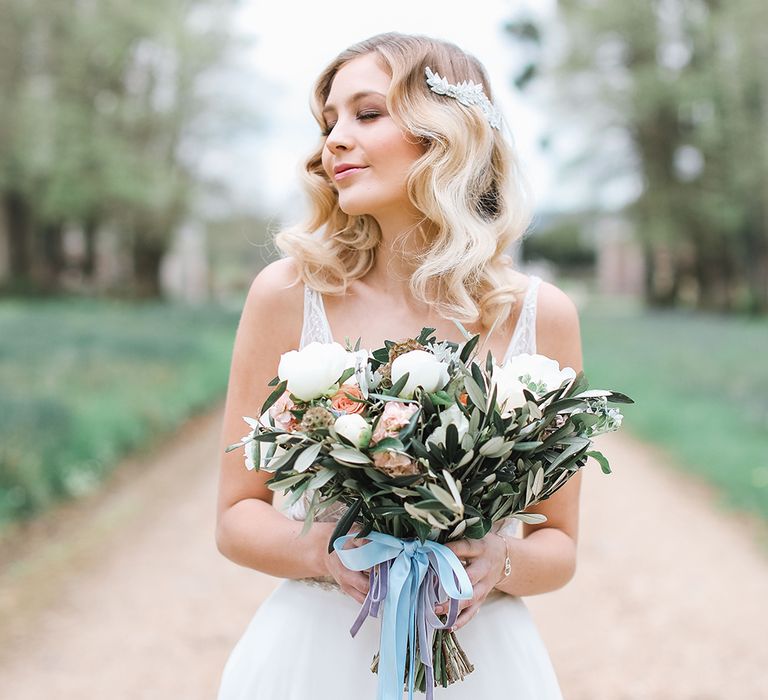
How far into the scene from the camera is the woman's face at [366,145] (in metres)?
2.19

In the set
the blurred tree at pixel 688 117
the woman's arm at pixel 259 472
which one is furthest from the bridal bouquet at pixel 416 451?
the blurred tree at pixel 688 117

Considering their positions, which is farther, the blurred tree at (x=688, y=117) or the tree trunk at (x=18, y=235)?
the tree trunk at (x=18, y=235)

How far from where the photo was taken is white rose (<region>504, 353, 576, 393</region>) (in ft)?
5.63

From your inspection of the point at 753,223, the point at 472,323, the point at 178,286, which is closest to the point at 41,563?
Answer: the point at 472,323

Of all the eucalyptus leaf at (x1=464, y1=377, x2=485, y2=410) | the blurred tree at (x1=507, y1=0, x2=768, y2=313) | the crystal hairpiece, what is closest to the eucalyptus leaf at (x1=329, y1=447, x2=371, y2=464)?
the eucalyptus leaf at (x1=464, y1=377, x2=485, y2=410)

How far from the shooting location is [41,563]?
5840 mm

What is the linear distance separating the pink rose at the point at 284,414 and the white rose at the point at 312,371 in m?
0.03

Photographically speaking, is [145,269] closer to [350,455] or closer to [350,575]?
[350,575]

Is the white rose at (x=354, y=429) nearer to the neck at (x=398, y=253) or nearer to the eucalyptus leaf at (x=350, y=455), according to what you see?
the eucalyptus leaf at (x=350, y=455)

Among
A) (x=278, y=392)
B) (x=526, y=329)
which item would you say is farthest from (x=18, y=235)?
(x=278, y=392)

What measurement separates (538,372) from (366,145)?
798mm

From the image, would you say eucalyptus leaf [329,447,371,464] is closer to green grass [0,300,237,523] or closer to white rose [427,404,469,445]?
white rose [427,404,469,445]

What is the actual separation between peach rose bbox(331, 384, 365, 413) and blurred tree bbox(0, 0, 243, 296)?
22.2 meters

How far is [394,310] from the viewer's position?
93.0 inches
